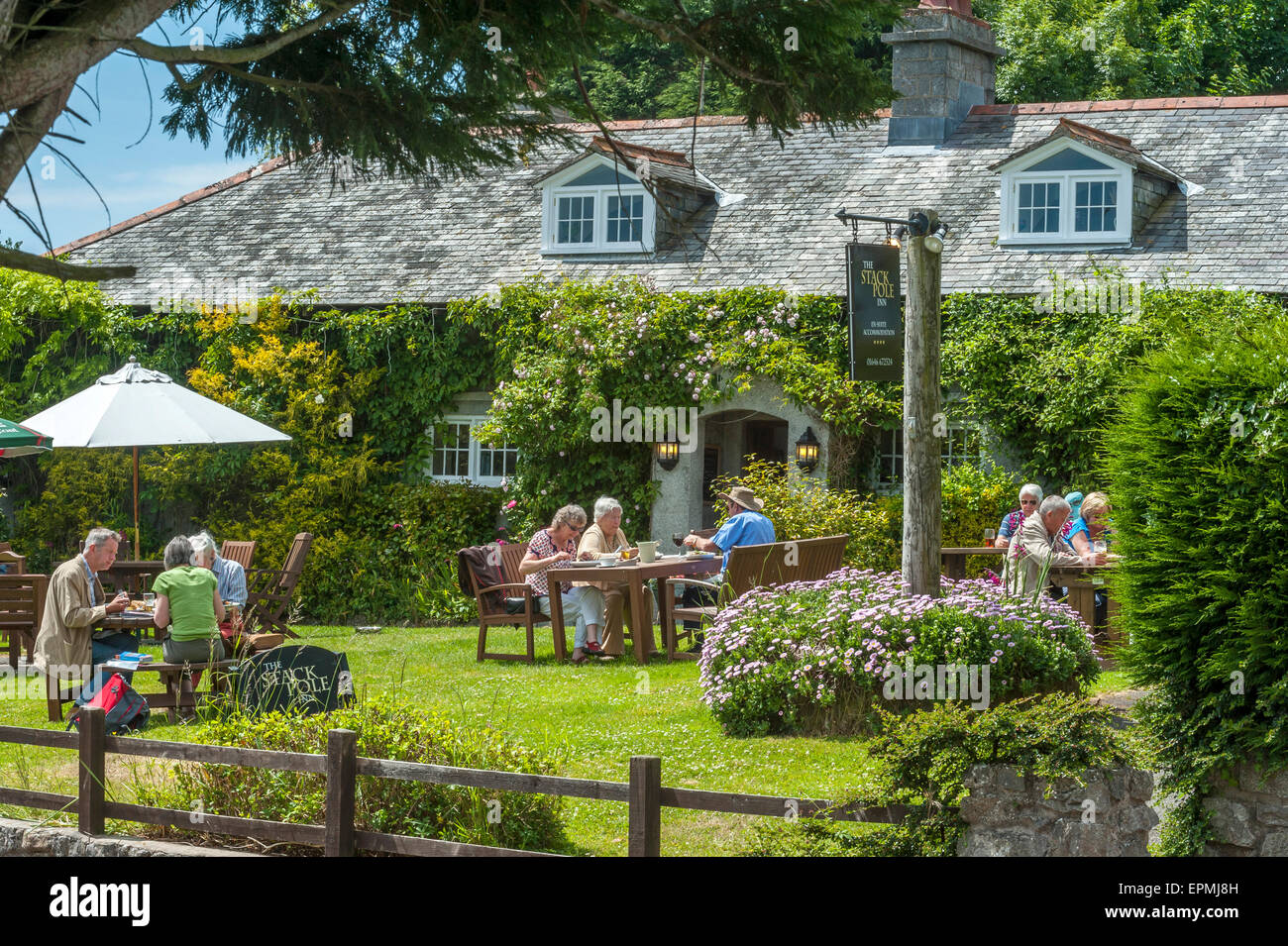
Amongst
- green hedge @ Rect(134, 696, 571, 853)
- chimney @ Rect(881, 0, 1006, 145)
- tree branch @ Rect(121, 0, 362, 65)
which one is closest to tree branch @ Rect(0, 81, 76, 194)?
tree branch @ Rect(121, 0, 362, 65)

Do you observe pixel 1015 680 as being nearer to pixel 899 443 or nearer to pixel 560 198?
pixel 899 443

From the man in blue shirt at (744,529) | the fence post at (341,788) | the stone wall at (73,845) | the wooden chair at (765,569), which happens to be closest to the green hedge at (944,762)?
the fence post at (341,788)

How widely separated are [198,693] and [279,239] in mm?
11809

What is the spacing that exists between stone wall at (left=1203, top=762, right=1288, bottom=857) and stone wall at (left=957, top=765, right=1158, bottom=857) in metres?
0.96

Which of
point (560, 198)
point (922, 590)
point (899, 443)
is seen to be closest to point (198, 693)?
point (922, 590)

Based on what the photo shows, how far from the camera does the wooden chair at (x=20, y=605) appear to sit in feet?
38.1

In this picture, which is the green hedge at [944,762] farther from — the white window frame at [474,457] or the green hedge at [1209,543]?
the white window frame at [474,457]

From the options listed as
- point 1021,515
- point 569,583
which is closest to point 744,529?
point 569,583

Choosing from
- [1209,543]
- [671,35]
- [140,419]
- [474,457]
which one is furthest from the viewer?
[474,457]

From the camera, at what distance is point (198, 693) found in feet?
30.1

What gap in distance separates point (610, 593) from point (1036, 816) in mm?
6520

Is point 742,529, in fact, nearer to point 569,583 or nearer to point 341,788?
point 569,583

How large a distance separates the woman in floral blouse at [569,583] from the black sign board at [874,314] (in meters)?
3.08

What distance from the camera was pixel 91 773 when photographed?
270 inches
